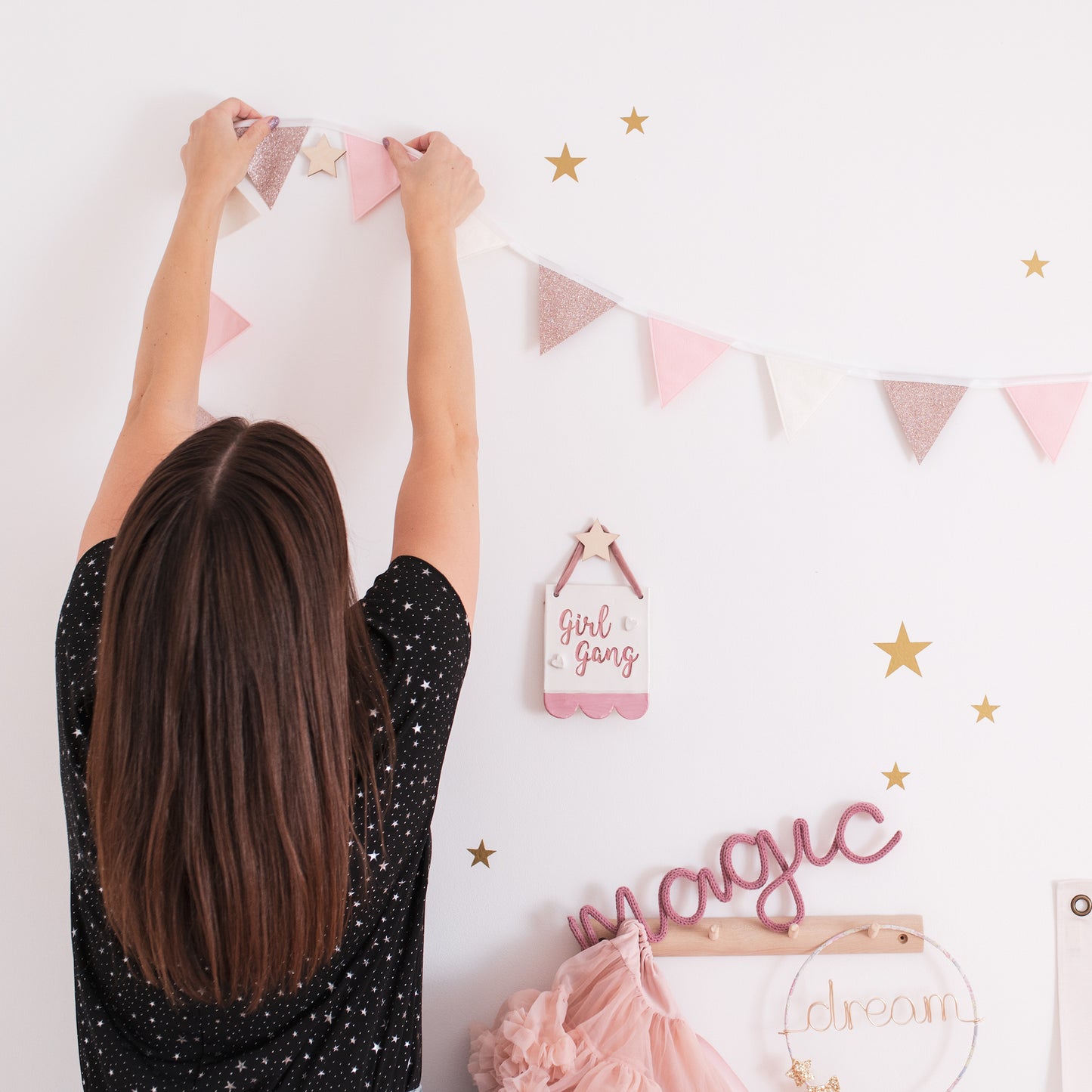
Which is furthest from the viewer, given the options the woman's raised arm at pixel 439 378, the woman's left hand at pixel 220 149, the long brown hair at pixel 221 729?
the woman's left hand at pixel 220 149

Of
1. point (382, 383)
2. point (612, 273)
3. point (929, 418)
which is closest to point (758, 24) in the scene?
point (612, 273)

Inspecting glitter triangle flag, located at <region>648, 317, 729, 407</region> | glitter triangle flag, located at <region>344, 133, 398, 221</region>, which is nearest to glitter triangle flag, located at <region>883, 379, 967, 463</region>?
glitter triangle flag, located at <region>648, 317, 729, 407</region>

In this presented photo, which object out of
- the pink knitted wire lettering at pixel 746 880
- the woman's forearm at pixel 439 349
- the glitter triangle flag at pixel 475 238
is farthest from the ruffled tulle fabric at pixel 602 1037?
the glitter triangle flag at pixel 475 238

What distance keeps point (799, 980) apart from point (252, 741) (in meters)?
0.84

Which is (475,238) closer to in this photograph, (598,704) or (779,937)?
(598,704)

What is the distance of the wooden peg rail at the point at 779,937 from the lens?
3.69ft

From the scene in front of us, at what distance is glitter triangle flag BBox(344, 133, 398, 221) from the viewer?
1.14 meters

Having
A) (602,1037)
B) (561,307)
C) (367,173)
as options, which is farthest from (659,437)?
(602,1037)

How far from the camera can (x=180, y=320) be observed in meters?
1.01

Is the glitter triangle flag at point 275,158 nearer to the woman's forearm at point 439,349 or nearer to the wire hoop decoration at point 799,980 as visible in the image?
the woman's forearm at point 439,349

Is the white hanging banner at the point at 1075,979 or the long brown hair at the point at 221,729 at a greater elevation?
the long brown hair at the point at 221,729

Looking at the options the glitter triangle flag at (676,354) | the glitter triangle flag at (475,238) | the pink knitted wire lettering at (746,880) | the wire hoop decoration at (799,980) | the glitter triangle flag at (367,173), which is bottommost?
the wire hoop decoration at (799,980)

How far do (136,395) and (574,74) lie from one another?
683mm

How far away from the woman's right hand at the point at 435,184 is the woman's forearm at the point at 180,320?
24 cm
